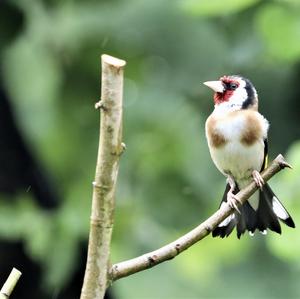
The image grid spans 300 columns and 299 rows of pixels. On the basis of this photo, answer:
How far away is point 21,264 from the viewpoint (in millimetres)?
4820

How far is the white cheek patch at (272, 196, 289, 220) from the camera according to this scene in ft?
8.52

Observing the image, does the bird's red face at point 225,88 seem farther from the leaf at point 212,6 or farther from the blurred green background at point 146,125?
the blurred green background at point 146,125

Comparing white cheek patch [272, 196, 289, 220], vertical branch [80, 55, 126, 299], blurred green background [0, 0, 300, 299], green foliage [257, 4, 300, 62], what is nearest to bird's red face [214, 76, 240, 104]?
white cheek patch [272, 196, 289, 220]

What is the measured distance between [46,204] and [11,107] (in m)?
0.53

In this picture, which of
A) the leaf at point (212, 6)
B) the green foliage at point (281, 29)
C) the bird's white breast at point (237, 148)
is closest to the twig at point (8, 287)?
the bird's white breast at point (237, 148)

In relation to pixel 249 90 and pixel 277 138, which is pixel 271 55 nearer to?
pixel 277 138

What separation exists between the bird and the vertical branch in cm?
79

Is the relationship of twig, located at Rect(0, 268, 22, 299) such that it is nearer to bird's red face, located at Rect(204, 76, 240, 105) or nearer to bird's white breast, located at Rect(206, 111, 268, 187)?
bird's white breast, located at Rect(206, 111, 268, 187)

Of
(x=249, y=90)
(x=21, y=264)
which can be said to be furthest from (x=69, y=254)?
(x=249, y=90)

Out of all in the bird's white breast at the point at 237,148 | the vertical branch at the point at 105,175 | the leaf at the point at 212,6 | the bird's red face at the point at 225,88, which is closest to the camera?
the vertical branch at the point at 105,175

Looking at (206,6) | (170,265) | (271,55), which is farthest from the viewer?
(170,265)

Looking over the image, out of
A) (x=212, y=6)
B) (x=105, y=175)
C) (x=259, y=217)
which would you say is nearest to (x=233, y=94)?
(x=259, y=217)

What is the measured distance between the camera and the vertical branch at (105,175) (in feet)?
5.94

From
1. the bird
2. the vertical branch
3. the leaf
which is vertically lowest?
the vertical branch
